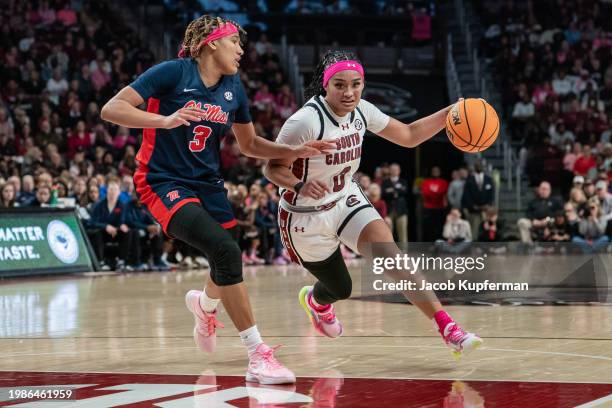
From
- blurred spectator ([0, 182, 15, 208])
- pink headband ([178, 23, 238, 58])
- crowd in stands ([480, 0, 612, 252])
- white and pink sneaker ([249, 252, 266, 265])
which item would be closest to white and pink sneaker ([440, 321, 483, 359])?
pink headband ([178, 23, 238, 58])

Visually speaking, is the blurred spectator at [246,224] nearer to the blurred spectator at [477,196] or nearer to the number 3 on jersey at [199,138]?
the blurred spectator at [477,196]

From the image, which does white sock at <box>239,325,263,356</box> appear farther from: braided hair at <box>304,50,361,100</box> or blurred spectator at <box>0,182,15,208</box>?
blurred spectator at <box>0,182,15,208</box>

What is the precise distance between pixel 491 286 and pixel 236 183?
27.6 ft

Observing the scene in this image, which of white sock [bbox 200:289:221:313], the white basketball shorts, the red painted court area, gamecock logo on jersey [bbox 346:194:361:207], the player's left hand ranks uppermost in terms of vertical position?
the player's left hand

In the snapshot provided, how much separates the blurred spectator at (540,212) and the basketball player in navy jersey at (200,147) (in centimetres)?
1394

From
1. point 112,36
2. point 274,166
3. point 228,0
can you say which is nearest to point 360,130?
point 274,166

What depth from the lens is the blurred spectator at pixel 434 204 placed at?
22.3m

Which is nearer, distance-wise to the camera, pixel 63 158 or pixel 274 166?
pixel 274 166

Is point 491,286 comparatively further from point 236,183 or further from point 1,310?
point 236,183

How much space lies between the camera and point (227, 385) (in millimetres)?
5930

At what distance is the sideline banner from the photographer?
1600 cm

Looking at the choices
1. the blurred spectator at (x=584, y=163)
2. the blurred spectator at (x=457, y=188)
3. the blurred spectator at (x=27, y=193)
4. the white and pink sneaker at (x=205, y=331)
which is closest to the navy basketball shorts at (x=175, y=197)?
the white and pink sneaker at (x=205, y=331)

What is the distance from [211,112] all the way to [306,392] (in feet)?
6.08

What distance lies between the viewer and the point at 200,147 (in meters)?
6.54
